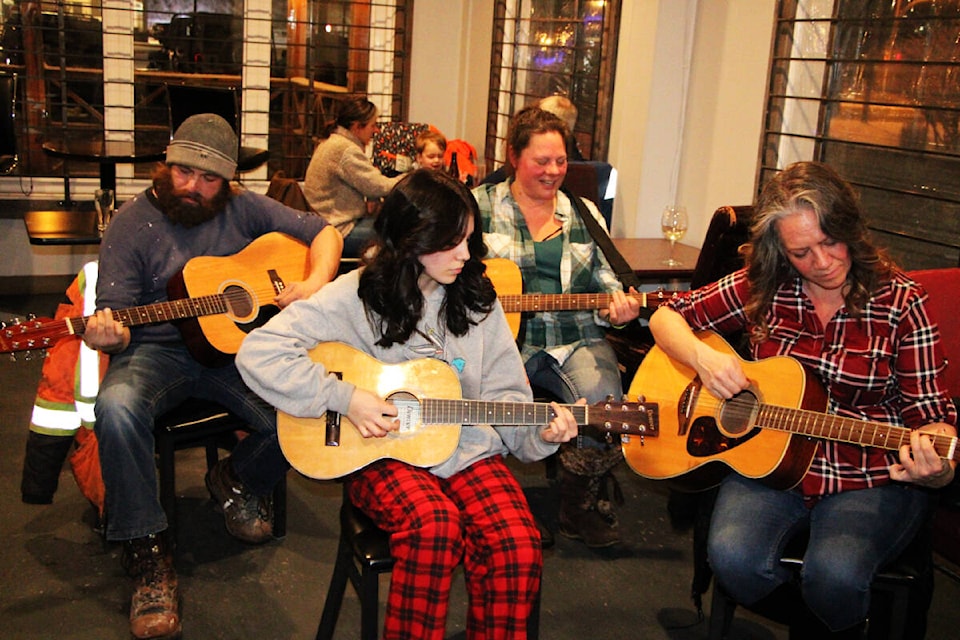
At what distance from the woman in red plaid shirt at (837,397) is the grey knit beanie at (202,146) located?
1.58 m

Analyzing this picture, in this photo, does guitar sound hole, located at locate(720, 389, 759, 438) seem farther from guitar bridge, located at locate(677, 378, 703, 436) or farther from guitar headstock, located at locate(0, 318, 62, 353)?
guitar headstock, located at locate(0, 318, 62, 353)

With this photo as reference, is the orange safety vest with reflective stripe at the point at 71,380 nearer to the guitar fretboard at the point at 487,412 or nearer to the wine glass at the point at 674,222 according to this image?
the guitar fretboard at the point at 487,412

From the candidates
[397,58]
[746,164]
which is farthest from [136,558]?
[397,58]

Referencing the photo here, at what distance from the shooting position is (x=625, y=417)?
2373mm

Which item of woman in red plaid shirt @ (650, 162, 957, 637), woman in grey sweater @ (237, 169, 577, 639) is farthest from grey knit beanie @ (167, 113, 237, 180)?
woman in red plaid shirt @ (650, 162, 957, 637)

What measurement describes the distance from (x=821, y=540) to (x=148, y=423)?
1790 mm

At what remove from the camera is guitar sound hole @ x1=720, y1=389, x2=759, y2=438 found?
2.49m

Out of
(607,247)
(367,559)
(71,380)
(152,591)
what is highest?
(607,247)

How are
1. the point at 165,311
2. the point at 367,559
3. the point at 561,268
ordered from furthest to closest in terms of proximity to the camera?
the point at 561,268, the point at 165,311, the point at 367,559

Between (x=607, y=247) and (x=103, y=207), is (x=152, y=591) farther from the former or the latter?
(x=103, y=207)

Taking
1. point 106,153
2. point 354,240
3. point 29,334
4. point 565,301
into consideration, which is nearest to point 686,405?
point 565,301

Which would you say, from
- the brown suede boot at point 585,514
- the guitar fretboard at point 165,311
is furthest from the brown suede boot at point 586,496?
the guitar fretboard at point 165,311

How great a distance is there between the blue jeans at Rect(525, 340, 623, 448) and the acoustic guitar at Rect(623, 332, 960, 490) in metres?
0.41

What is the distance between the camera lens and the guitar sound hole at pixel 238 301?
3.05m
